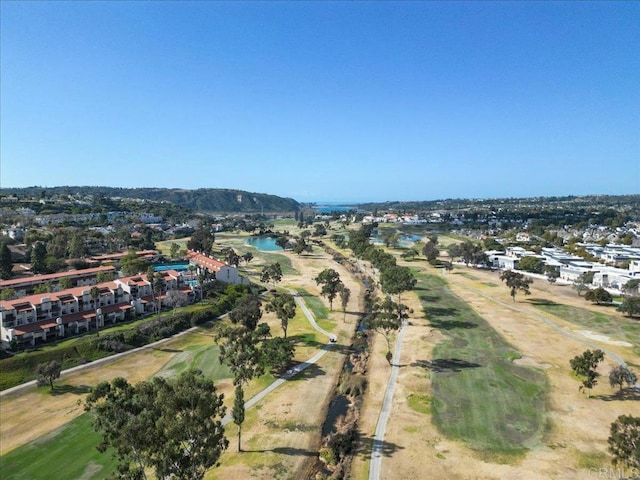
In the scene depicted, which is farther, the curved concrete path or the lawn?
the lawn

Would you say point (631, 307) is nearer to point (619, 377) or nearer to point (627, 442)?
point (619, 377)

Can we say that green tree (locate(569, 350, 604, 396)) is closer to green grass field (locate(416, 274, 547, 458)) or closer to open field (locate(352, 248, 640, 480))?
open field (locate(352, 248, 640, 480))

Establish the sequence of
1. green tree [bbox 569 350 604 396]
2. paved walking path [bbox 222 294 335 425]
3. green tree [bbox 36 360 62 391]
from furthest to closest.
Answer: green tree [bbox 36 360 62 391] → green tree [bbox 569 350 604 396] → paved walking path [bbox 222 294 335 425]

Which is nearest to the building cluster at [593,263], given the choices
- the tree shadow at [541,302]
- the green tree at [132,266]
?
the tree shadow at [541,302]

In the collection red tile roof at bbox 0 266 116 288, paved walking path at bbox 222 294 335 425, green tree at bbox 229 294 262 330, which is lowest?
paved walking path at bbox 222 294 335 425

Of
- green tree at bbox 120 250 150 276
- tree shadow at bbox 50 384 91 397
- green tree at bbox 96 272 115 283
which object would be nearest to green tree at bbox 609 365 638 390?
tree shadow at bbox 50 384 91 397

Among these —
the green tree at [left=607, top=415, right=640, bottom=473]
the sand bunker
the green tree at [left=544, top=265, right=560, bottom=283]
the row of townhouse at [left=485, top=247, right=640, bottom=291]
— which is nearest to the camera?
the green tree at [left=607, top=415, right=640, bottom=473]

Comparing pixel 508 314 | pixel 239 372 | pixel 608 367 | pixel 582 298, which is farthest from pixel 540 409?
pixel 582 298

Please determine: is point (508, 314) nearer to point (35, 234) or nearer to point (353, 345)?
point (353, 345)
